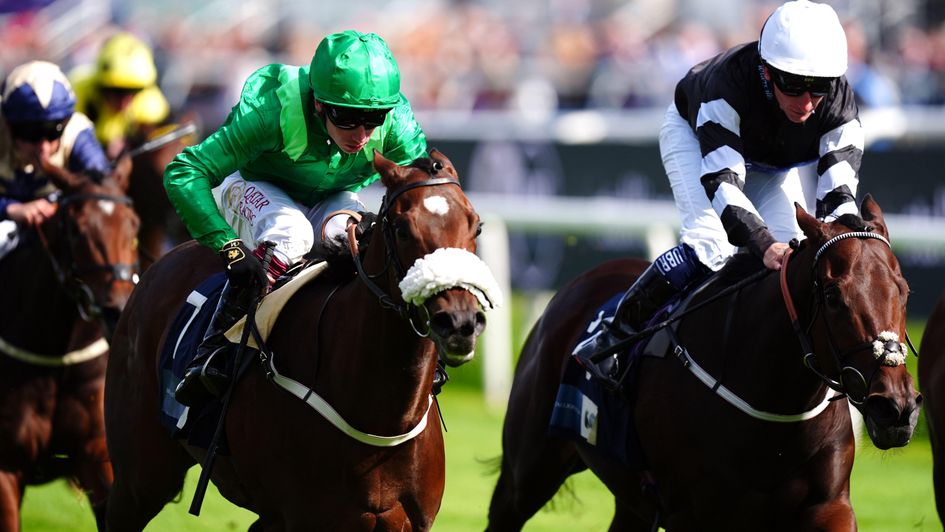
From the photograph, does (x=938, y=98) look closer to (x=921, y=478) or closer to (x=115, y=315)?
(x=921, y=478)

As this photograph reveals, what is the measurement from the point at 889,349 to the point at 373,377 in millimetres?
1546

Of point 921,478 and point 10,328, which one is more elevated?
point 10,328

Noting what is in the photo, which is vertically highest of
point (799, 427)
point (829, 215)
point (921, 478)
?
point (829, 215)

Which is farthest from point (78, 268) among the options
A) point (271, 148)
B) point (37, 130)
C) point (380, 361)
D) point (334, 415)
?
point (380, 361)

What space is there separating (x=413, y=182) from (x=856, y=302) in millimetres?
1366

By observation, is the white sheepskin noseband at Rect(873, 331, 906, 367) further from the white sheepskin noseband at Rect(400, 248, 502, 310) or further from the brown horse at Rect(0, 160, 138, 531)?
the brown horse at Rect(0, 160, 138, 531)

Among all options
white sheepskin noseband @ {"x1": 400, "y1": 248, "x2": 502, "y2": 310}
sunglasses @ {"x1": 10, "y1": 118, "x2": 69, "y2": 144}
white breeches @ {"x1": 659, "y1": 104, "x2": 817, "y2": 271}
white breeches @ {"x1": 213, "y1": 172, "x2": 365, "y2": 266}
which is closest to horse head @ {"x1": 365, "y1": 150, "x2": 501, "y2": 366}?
white sheepskin noseband @ {"x1": 400, "y1": 248, "x2": 502, "y2": 310}

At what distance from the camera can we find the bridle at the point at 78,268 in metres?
6.54

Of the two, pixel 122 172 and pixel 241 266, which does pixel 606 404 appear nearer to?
pixel 241 266

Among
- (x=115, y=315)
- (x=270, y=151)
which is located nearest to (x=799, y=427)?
(x=270, y=151)

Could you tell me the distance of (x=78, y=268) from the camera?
21.6 feet

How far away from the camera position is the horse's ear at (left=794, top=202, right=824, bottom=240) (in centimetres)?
471

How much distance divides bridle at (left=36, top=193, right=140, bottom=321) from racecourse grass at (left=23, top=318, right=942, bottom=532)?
0.91 metres

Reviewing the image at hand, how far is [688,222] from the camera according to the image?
5633 mm
